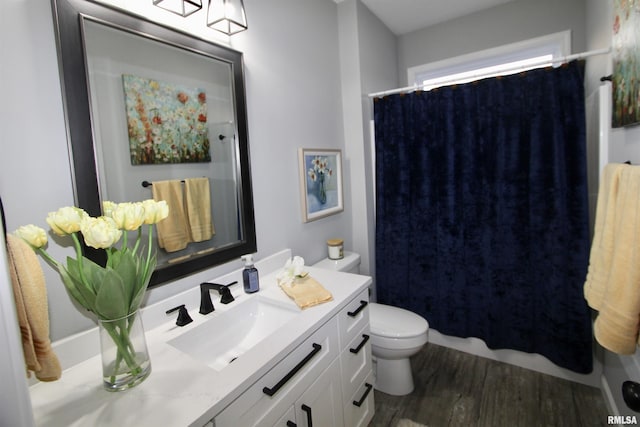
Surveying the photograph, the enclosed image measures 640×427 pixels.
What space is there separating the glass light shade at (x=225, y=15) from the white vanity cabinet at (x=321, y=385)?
1.29 m

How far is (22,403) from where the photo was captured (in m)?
0.38

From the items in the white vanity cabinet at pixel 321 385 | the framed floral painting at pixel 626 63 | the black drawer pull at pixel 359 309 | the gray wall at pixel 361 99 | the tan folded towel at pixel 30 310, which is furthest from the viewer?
the gray wall at pixel 361 99

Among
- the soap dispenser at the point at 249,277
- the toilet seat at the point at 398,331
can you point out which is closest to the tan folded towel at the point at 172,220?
the soap dispenser at the point at 249,277

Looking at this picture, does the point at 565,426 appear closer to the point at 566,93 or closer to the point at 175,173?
the point at 566,93

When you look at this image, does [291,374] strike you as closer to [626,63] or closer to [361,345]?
[361,345]

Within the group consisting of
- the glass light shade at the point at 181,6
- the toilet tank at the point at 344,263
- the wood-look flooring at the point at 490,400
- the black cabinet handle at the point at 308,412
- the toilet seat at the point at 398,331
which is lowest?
the wood-look flooring at the point at 490,400

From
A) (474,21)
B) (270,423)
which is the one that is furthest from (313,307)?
(474,21)

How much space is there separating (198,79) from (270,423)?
1.32m

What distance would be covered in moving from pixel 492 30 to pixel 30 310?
121 inches

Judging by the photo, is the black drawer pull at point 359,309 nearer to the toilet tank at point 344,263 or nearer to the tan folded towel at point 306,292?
the tan folded towel at point 306,292

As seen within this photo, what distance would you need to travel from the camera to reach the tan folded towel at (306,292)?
131cm

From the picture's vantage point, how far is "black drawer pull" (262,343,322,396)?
95cm

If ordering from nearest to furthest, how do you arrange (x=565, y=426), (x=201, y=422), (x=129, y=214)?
1. (x=201, y=422)
2. (x=129, y=214)
3. (x=565, y=426)

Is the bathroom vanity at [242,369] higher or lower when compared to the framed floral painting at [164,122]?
lower
